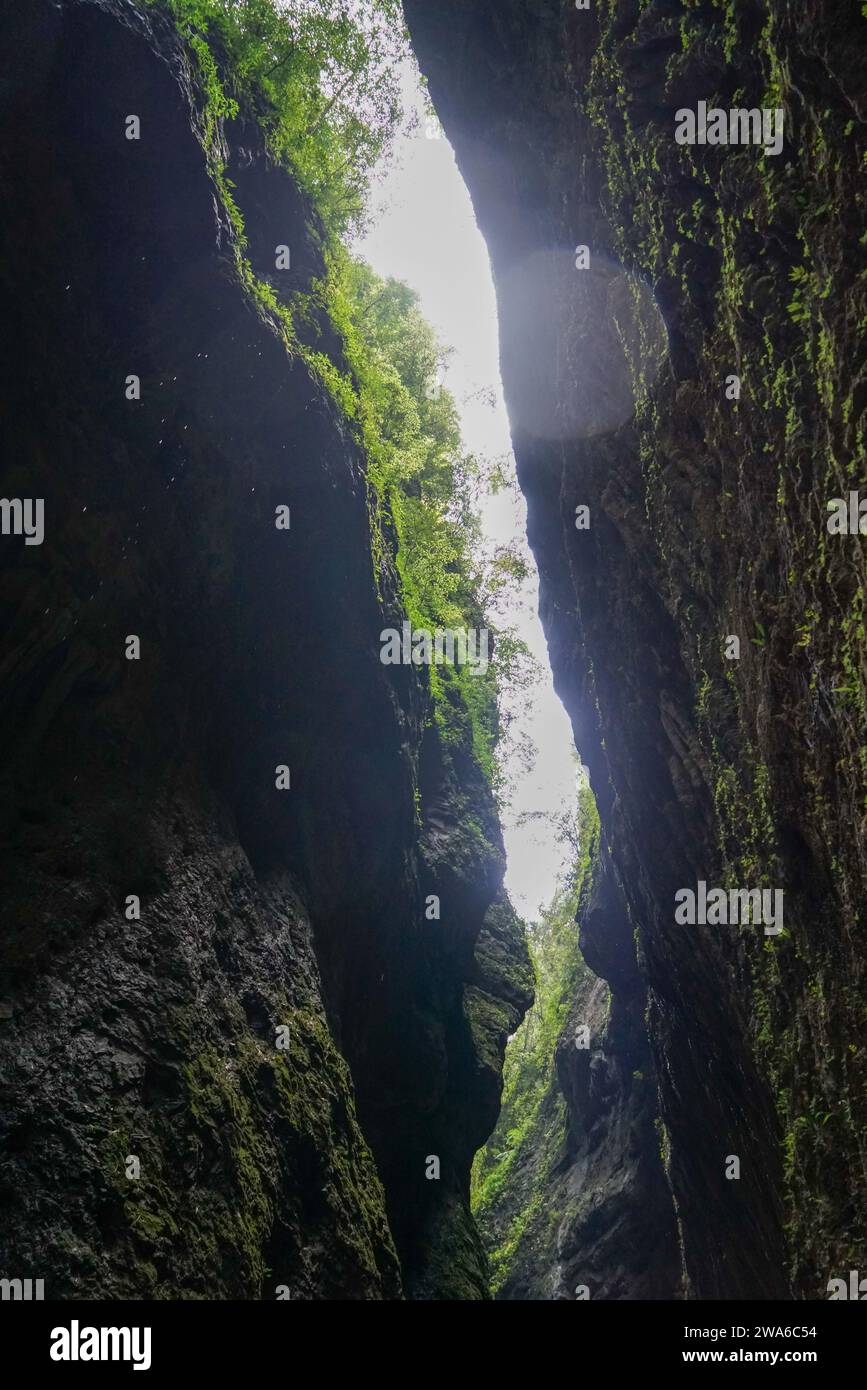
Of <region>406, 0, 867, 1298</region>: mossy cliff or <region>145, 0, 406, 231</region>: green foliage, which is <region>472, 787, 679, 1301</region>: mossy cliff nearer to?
<region>406, 0, 867, 1298</region>: mossy cliff

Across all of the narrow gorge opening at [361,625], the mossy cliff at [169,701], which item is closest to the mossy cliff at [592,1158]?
the narrow gorge opening at [361,625]

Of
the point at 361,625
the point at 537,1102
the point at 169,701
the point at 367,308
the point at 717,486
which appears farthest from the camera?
the point at 537,1102

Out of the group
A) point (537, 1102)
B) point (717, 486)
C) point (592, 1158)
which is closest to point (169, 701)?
point (717, 486)

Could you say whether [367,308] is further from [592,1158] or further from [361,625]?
[592,1158]

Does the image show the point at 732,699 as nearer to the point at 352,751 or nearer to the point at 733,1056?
the point at 733,1056

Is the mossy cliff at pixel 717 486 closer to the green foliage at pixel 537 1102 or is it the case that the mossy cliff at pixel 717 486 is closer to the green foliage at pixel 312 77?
the green foliage at pixel 312 77
